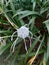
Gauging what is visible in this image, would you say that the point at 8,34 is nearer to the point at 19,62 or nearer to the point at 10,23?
the point at 10,23

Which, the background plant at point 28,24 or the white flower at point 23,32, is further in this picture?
the background plant at point 28,24

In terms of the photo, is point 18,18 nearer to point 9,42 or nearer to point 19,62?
point 9,42

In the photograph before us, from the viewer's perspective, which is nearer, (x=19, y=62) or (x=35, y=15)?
(x=19, y=62)

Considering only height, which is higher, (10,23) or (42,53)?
(10,23)

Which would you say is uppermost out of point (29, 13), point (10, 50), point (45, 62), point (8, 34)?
point (29, 13)

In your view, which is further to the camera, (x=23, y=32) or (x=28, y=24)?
(x=28, y=24)

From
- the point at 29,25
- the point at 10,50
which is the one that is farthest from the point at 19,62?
the point at 29,25

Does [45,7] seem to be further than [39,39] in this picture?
Yes

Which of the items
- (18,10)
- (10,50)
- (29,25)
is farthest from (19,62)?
(18,10)

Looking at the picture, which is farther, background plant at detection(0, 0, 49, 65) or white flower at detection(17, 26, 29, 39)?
background plant at detection(0, 0, 49, 65)
